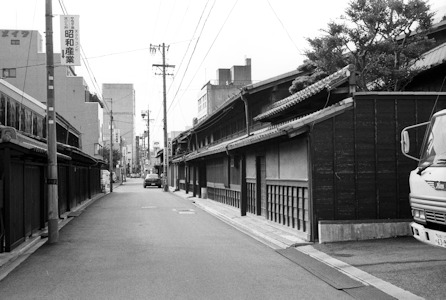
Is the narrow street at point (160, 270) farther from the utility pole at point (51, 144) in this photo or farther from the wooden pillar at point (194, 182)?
the wooden pillar at point (194, 182)

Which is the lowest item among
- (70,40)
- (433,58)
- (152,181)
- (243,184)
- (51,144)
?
(152,181)

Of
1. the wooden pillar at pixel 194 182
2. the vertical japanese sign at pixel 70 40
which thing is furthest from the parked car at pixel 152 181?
the vertical japanese sign at pixel 70 40

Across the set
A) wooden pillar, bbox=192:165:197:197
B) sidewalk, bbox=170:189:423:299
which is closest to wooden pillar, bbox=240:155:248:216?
sidewalk, bbox=170:189:423:299

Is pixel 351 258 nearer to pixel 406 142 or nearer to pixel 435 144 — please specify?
pixel 406 142

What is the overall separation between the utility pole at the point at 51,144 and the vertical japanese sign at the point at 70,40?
0.62 m

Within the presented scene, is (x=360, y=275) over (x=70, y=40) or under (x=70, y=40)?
under

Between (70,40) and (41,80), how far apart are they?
43983 millimetres

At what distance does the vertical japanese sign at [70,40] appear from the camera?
13.2 meters

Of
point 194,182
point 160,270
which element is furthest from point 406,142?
point 194,182

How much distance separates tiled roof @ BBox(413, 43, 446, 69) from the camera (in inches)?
535

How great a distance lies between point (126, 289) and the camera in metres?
6.79

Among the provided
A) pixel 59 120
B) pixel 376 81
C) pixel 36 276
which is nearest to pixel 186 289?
pixel 36 276

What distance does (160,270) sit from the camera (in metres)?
8.12

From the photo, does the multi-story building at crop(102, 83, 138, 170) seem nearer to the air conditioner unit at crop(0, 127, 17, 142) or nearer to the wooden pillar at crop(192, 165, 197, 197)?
the wooden pillar at crop(192, 165, 197, 197)
